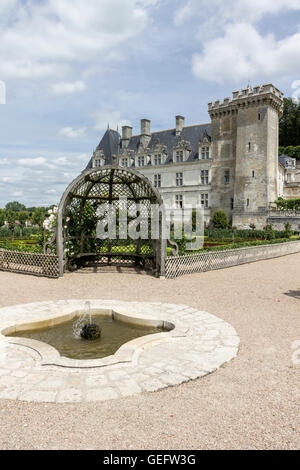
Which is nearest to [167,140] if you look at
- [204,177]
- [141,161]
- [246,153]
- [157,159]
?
[157,159]

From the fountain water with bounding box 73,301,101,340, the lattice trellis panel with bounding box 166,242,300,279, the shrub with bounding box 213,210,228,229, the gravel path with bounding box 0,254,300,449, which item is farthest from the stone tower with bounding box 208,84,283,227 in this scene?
the fountain water with bounding box 73,301,101,340

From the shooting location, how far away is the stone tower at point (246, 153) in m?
36.3

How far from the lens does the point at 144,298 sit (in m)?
8.96

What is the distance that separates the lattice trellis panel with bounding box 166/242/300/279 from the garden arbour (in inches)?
21.6

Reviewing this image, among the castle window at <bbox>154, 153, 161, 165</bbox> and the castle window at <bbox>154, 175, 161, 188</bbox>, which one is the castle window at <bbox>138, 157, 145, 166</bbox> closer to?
the castle window at <bbox>154, 153, 161, 165</bbox>

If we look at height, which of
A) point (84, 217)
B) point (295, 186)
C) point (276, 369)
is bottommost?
point (276, 369)

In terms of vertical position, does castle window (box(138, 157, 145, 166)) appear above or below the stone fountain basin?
above

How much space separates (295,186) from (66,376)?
146 ft

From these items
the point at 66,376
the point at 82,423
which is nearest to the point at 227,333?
the point at 66,376

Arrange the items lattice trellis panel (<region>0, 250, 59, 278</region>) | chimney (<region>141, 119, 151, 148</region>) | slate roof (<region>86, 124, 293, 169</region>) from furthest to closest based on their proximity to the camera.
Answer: chimney (<region>141, 119, 151, 148</region>) → slate roof (<region>86, 124, 293, 169</region>) → lattice trellis panel (<region>0, 250, 59, 278</region>)

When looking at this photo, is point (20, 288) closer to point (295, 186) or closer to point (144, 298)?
point (144, 298)

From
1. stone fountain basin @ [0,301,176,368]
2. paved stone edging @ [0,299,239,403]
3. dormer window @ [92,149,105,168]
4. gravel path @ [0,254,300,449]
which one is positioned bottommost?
gravel path @ [0,254,300,449]

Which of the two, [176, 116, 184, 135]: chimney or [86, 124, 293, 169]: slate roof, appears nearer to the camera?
Result: [86, 124, 293, 169]: slate roof

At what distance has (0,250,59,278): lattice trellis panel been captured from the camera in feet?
39.8
